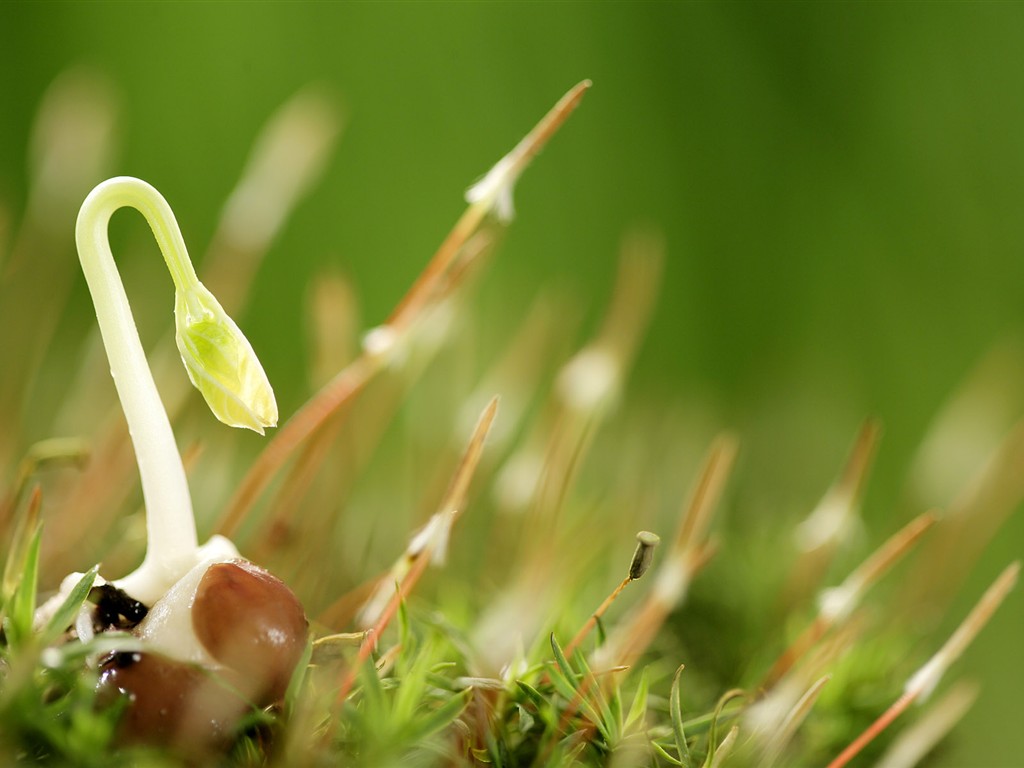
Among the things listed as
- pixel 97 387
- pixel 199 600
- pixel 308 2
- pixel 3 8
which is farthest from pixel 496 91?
pixel 199 600

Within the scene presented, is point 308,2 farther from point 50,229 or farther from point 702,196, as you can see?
point 50,229

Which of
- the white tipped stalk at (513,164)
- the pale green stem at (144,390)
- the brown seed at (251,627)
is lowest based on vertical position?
the brown seed at (251,627)

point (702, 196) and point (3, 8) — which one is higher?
point (3, 8)

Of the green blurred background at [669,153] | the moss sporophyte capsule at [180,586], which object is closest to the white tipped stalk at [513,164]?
the moss sporophyte capsule at [180,586]

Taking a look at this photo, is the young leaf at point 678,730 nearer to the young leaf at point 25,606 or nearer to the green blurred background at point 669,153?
the young leaf at point 25,606

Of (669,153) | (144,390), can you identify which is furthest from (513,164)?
(669,153)

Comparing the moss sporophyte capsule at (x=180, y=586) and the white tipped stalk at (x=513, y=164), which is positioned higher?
the white tipped stalk at (x=513, y=164)

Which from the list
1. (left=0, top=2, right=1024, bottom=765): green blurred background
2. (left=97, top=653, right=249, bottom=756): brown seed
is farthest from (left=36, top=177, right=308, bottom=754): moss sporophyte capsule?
(left=0, top=2, right=1024, bottom=765): green blurred background

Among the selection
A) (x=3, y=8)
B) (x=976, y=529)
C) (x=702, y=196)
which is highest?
(x=3, y=8)
